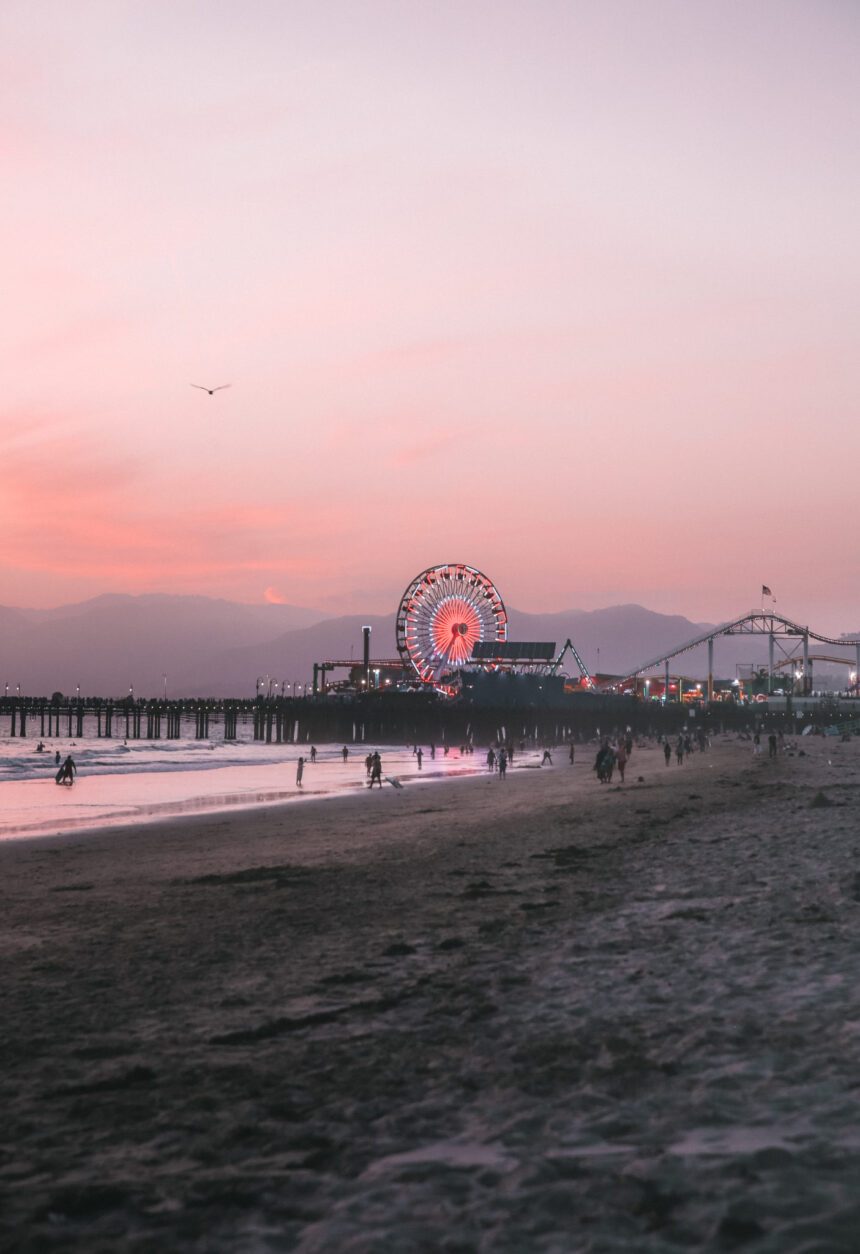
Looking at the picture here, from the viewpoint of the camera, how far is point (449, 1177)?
4.91m

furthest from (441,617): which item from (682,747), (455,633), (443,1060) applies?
(443,1060)

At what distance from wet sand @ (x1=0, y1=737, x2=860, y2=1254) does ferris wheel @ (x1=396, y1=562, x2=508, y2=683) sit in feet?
402

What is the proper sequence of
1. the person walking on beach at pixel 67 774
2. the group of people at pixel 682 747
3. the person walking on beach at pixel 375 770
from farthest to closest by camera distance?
the group of people at pixel 682 747 < the person walking on beach at pixel 67 774 < the person walking on beach at pixel 375 770

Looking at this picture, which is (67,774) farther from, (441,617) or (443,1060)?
(441,617)

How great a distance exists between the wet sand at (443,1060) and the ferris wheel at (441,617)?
4829 inches

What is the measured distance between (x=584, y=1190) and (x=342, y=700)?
450 ft

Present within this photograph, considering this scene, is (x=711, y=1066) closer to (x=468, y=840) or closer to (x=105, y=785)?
(x=468, y=840)

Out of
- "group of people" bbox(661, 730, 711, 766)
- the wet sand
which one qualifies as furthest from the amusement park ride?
the wet sand

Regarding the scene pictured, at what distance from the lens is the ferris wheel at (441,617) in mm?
138250

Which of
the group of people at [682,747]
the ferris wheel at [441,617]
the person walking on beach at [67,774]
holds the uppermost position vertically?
the ferris wheel at [441,617]

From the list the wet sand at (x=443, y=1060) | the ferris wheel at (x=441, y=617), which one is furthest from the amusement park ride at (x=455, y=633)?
the wet sand at (x=443, y=1060)

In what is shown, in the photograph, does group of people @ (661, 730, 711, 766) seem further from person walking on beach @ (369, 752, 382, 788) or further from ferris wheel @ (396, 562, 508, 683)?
ferris wheel @ (396, 562, 508, 683)

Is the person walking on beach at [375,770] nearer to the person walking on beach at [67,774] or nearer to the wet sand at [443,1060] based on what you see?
the person walking on beach at [67,774]

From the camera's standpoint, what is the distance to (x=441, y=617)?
14000 cm
